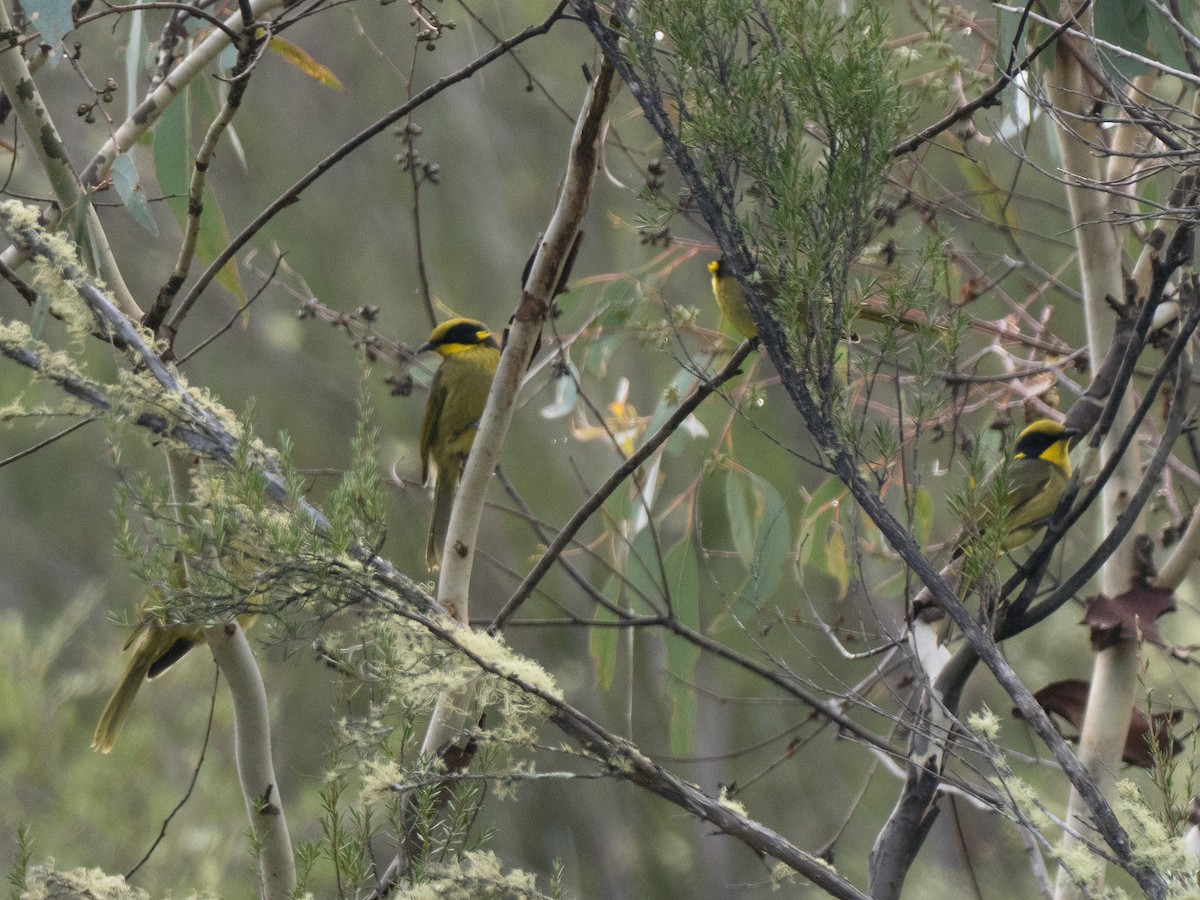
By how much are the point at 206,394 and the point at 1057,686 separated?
197 centimetres

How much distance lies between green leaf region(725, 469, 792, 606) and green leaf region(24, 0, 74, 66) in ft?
5.42

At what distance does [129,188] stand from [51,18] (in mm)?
459

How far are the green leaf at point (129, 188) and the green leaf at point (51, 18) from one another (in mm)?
403

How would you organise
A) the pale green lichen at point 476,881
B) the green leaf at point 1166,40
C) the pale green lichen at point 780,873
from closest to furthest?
the pale green lichen at point 476,881
the pale green lichen at point 780,873
the green leaf at point 1166,40

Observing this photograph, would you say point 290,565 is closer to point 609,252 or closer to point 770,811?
point 609,252

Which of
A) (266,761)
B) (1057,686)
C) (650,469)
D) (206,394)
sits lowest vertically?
(266,761)

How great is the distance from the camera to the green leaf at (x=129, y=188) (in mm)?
2232

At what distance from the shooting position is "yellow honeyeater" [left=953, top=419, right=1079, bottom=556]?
2.98 m

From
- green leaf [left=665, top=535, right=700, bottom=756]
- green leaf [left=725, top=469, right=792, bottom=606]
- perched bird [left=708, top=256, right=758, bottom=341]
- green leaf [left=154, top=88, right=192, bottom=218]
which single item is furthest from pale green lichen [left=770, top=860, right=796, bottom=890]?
green leaf [left=154, top=88, right=192, bottom=218]

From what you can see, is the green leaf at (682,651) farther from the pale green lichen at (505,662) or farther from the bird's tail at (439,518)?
the pale green lichen at (505,662)

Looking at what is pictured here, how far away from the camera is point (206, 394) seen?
5.33 ft

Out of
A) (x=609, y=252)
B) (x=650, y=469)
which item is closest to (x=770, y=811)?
(x=609, y=252)

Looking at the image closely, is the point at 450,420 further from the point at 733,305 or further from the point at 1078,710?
the point at 1078,710

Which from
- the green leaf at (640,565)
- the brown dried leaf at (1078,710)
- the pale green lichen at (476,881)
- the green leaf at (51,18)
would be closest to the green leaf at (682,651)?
the green leaf at (640,565)
